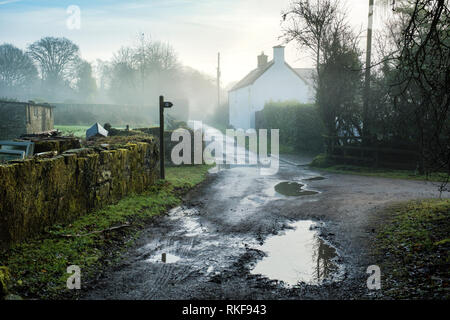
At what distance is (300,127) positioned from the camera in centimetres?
2436

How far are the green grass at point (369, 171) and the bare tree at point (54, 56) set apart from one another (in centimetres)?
Answer: 6192

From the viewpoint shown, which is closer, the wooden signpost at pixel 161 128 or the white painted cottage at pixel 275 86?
the wooden signpost at pixel 161 128

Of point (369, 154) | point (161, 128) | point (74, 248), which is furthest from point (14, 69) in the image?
point (74, 248)

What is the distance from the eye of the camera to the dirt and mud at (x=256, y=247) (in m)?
4.75

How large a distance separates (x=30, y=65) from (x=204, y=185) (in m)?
66.9

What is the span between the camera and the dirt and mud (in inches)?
187

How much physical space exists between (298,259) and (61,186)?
449 centimetres

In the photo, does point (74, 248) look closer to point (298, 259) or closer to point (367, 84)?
point (298, 259)

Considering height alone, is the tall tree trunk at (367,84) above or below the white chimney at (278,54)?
below

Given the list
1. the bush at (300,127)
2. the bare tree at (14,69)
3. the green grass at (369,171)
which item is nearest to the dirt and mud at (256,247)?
the green grass at (369,171)

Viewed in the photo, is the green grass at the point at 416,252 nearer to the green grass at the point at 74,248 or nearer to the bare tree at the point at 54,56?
the green grass at the point at 74,248

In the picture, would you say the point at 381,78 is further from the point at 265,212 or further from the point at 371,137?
the point at 265,212

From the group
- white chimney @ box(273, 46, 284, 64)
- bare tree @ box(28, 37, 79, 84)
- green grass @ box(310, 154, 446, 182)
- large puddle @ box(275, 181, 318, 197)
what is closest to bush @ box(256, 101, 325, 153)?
green grass @ box(310, 154, 446, 182)
